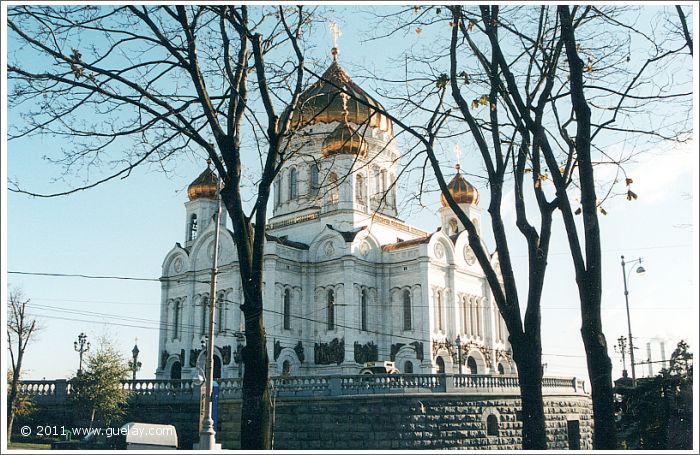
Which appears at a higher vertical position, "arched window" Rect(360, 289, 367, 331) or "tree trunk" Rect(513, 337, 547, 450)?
"arched window" Rect(360, 289, 367, 331)

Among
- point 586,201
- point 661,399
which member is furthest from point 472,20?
point 661,399

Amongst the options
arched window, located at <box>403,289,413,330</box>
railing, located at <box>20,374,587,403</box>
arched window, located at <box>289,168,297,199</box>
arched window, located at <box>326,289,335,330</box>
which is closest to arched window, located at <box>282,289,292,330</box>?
arched window, located at <box>326,289,335,330</box>

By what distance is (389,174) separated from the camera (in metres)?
43.9

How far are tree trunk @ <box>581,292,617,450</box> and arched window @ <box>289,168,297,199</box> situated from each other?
3547 cm

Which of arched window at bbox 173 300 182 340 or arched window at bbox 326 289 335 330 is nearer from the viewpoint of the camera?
arched window at bbox 326 289 335 330

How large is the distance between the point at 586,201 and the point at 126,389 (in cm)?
2149

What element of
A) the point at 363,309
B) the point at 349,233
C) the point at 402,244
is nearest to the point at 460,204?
the point at 402,244

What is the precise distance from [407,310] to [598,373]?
29253 mm

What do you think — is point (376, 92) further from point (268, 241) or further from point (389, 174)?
point (389, 174)

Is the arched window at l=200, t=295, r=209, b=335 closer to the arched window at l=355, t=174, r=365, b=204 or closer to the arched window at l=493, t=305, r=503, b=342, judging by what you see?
the arched window at l=355, t=174, r=365, b=204

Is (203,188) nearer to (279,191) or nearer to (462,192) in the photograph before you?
(279,191)

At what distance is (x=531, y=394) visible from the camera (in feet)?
33.8

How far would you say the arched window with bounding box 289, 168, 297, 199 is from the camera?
44.3 meters

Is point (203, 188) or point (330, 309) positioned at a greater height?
point (203, 188)
